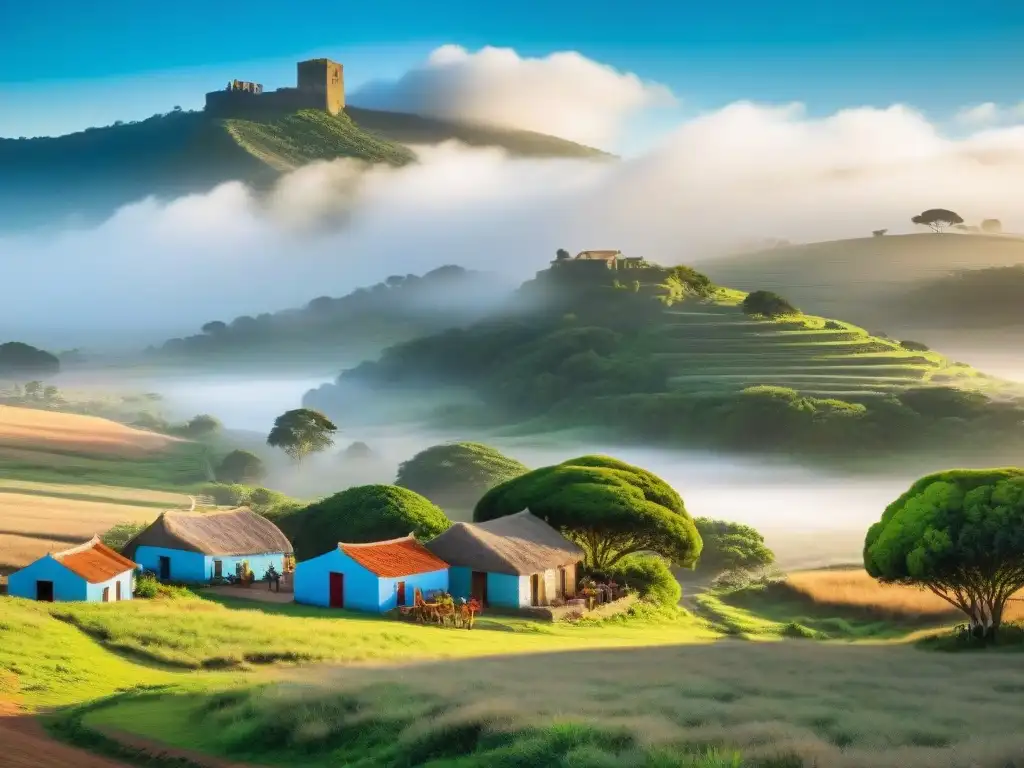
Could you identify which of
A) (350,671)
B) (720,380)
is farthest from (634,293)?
(350,671)

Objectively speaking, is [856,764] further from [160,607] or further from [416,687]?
[160,607]

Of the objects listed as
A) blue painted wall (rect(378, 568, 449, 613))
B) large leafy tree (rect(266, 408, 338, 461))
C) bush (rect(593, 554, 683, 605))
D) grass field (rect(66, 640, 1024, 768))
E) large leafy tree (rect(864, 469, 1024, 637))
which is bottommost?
bush (rect(593, 554, 683, 605))

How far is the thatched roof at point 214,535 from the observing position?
180ft

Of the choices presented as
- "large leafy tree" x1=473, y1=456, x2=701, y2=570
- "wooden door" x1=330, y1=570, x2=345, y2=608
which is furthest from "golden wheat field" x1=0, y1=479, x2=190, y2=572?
"large leafy tree" x1=473, y1=456, x2=701, y2=570

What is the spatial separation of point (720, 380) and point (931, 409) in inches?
1019

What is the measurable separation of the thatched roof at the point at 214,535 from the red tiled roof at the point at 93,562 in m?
5.23

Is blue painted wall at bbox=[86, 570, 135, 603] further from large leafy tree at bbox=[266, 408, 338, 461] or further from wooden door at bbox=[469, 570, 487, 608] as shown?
large leafy tree at bbox=[266, 408, 338, 461]

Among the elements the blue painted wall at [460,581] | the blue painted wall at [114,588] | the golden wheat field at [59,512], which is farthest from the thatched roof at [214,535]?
the blue painted wall at [460,581]

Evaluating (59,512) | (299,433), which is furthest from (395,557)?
(299,433)

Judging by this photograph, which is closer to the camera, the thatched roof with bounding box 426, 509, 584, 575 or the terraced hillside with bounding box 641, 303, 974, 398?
the thatched roof with bounding box 426, 509, 584, 575

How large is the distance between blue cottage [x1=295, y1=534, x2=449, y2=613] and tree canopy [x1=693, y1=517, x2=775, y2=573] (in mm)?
31756

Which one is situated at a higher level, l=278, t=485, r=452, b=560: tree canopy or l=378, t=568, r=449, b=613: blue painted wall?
l=278, t=485, r=452, b=560: tree canopy

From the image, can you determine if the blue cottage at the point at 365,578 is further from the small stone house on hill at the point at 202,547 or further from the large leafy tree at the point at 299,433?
the large leafy tree at the point at 299,433

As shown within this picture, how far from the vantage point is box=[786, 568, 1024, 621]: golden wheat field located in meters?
60.2
